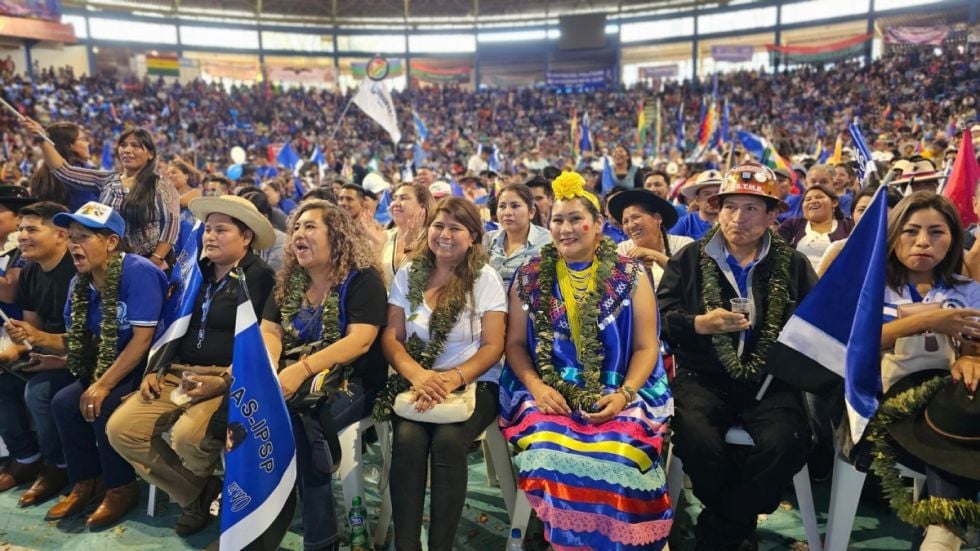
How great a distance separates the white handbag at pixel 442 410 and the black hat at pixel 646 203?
1.65 metres

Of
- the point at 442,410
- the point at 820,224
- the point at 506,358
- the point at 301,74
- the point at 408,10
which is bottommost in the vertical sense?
the point at 442,410

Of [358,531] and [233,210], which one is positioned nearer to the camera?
[358,531]

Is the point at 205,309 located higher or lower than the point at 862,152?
lower

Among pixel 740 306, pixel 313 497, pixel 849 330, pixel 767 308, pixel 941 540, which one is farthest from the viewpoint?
pixel 767 308

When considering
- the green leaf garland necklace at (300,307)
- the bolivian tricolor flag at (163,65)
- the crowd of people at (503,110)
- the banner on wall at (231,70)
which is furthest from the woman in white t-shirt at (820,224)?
the banner on wall at (231,70)

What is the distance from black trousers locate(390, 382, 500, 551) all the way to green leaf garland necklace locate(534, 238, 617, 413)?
0.46 m

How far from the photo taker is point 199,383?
2.98 meters

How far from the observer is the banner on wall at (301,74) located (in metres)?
36.5

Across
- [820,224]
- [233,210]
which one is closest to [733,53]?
[820,224]

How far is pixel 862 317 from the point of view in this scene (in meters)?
2.39

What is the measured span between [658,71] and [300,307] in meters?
36.6

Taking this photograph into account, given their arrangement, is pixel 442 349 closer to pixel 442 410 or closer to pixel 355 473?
pixel 442 410

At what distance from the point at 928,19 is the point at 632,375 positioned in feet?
112

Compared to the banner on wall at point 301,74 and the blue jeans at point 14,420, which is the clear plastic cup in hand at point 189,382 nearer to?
the blue jeans at point 14,420
